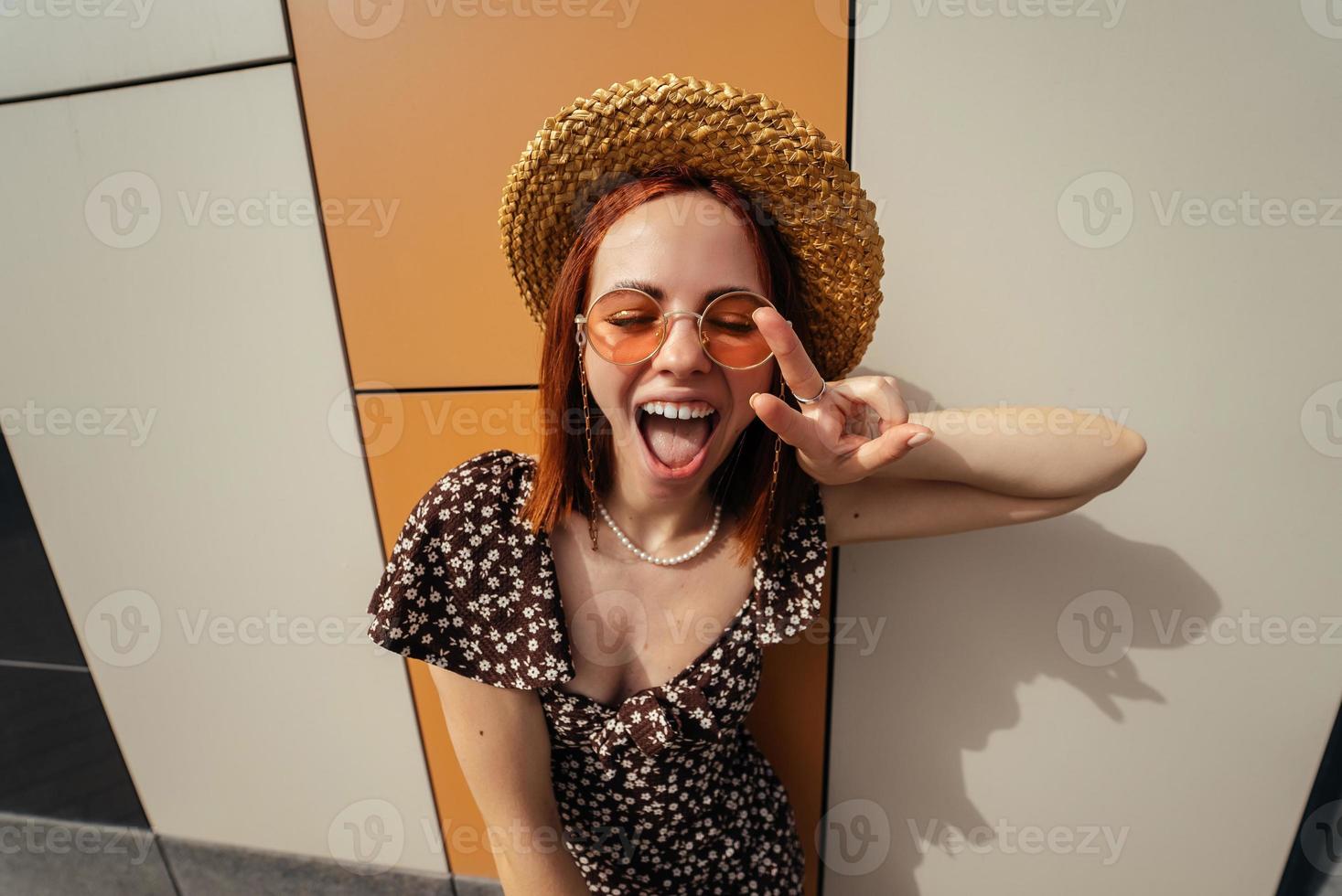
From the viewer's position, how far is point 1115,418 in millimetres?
917

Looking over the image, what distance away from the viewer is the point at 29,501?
128 centimetres

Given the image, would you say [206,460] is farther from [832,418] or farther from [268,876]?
[832,418]

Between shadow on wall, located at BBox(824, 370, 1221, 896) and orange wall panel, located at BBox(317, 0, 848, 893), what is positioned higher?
orange wall panel, located at BBox(317, 0, 848, 893)

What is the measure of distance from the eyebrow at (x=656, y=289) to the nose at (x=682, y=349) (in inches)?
1.1

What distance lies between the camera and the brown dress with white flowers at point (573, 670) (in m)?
0.75

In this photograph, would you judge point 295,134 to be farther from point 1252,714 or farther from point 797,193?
point 1252,714

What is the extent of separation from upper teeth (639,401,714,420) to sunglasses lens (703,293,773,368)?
63 millimetres

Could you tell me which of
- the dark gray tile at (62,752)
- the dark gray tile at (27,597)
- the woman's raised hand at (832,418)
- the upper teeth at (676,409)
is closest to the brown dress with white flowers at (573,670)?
the woman's raised hand at (832,418)

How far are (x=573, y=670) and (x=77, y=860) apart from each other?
1.98 metres

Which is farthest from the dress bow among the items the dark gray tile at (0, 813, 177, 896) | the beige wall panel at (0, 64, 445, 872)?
the dark gray tile at (0, 813, 177, 896)

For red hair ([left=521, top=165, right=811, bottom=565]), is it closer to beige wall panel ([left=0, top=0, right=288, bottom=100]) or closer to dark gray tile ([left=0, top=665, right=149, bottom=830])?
beige wall panel ([left=0, top=0, right=288, bottom=100])

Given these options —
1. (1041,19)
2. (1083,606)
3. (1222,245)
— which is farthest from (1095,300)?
(1083,606)

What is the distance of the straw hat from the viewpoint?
0.64m

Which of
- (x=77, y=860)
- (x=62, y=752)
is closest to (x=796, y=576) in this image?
(x=62, y=752)
